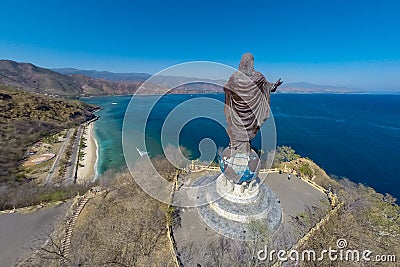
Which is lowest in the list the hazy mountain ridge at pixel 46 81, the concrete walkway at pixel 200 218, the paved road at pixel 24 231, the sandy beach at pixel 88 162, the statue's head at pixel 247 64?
the sandy beach at pixel 88 162


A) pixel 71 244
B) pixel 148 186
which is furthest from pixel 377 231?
pixel 71 244

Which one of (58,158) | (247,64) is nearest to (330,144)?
(247,64)

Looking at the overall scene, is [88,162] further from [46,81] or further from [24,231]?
[46,81]

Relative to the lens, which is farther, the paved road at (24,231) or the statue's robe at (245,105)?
the paved road at (24,231)

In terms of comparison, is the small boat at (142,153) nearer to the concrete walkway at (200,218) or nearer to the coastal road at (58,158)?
the coastal road at (58,158)

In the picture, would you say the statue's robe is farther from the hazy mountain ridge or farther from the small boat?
the hazy mountain ridge

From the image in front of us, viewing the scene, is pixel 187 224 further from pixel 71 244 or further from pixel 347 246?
pixel 347 246

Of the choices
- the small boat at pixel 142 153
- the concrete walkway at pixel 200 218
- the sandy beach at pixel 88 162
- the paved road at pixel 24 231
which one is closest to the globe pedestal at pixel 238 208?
the concrete walkway at pixel 200 218
